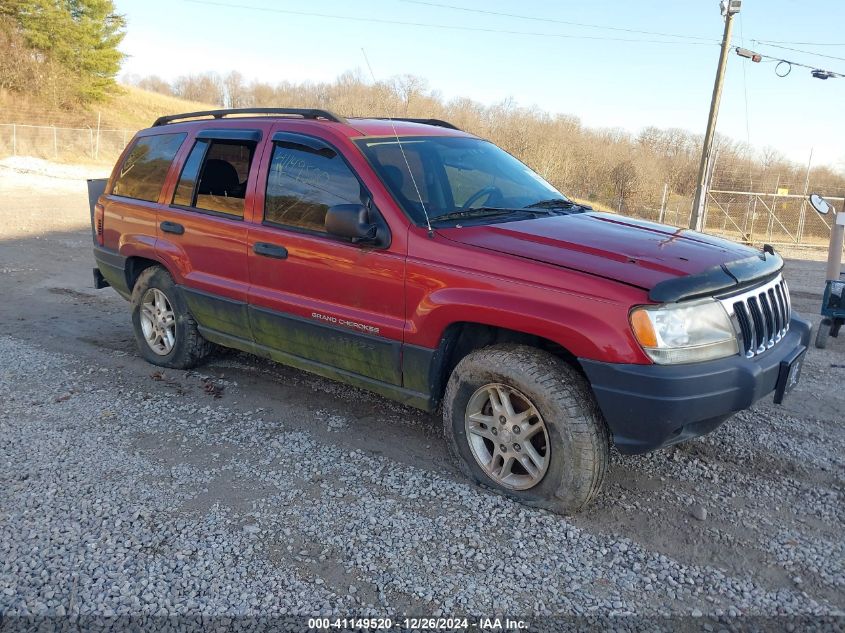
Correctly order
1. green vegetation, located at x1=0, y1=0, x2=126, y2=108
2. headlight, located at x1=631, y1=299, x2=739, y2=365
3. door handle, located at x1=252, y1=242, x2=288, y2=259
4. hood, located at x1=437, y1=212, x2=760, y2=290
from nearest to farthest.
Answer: headlight, located at x1=631, y1=299, x2=739, y2=365, hood, located at x1=437, y1=212, x2=760, y2=290, door handle, located at x1=252, y1=242, x2=288, y2=259, green vegetation, located at x1=0, y1=0, x2=126, y2=108

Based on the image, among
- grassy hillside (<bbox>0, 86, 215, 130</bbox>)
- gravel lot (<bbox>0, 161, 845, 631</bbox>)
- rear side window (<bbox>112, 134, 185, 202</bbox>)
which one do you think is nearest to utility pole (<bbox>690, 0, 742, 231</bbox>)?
gravel lot (<bbox>0, 161, 845, 631</bbox>)

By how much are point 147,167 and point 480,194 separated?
2.93 metres

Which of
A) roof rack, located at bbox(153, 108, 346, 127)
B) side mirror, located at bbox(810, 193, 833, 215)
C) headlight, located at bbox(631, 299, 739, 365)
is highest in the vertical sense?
roof rack, located at bbox(153, 108, 346, 127)

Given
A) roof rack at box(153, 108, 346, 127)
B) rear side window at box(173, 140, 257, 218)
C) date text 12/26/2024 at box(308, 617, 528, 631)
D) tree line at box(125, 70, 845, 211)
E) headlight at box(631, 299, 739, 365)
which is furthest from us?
tree line at box(125, 70, 845, 211)

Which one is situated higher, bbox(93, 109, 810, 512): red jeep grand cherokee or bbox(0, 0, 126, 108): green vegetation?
bbox(0, 0, 126, 108): green vegetation

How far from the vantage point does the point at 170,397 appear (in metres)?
4.89

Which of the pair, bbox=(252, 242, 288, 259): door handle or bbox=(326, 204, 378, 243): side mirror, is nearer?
bbox=(326, 204, 378, 243): side mirror

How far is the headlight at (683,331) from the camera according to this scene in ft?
9.68

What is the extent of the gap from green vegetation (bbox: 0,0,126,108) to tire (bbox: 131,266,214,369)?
42.4 m

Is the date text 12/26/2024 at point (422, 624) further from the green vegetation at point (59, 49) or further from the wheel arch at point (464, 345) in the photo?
the green vegetation at point (59, 49)

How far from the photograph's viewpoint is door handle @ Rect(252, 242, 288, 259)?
167 inches

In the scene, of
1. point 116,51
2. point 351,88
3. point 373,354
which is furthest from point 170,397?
point 116,51

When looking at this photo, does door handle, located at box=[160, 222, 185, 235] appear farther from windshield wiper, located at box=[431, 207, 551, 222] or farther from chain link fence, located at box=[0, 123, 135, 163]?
chain link fence, located at box=[0, 123, 135, 163]

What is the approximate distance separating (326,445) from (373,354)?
693mm
